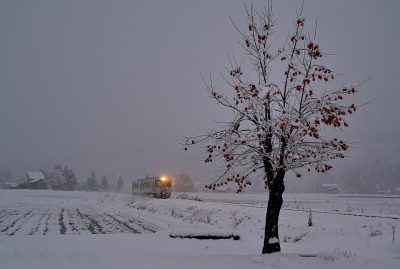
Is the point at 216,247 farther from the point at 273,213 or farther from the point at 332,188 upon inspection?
the point at 332,188

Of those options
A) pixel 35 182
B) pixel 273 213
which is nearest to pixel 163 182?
pixel 273 213

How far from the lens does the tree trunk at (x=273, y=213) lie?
38.4ft

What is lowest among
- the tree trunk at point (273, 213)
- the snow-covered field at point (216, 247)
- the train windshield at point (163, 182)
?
the snow-covered field at point (216, 247)

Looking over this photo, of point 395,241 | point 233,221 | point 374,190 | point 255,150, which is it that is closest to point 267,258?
point 255,150

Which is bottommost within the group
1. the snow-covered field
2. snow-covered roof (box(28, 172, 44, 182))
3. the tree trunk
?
the snow-covered field

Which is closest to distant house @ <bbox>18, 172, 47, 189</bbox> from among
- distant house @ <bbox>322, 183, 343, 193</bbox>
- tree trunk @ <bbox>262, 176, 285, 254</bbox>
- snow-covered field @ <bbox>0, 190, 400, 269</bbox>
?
distant house @ <bbox>322, 183, 343, 193</bbox>

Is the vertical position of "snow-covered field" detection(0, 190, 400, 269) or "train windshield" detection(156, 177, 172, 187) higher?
"train windshield" detection(156, 177, 172, 187)

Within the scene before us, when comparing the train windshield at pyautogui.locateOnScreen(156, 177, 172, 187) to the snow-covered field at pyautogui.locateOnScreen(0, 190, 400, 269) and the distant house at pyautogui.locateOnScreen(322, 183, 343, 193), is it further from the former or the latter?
the distant house at pyautogui.locateOnScreen(322, 183, 343, 193)

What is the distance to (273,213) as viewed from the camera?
11828 millimetres

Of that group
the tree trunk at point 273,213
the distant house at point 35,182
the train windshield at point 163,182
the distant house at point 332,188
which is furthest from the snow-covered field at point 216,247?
the distant house at point 35,182

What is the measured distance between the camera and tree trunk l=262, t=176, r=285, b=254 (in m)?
11.7

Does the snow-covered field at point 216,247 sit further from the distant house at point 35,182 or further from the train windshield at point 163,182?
the distant house at point 35,182

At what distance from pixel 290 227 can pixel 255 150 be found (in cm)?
1139

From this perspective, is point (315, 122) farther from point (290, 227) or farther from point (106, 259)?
point (290, 227)
